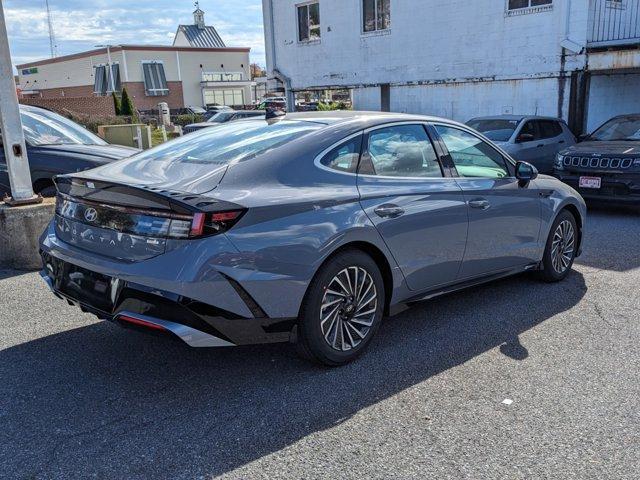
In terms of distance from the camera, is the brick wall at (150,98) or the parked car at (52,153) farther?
the brick wall at (150,98)

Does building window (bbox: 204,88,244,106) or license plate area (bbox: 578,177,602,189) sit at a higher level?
building window (bbox: 204,88,244,106)

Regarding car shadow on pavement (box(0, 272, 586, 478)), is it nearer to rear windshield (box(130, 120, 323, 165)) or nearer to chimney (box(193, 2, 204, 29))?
rear windshield (box(130, 120, 323, 165))

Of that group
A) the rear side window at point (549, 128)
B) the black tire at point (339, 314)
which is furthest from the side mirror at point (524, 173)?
the rear side window at point (549, 128)

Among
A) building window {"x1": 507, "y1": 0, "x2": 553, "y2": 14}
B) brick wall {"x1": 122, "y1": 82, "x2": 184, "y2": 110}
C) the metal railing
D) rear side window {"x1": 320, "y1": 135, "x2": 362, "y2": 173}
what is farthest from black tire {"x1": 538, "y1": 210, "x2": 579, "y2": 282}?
brick wall {"x1": 122, "y1": 82, "x2": 184, "y2": 110}

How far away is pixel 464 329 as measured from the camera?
4660 mm

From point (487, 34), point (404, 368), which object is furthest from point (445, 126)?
point (487, 34)

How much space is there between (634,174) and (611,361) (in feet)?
19.1

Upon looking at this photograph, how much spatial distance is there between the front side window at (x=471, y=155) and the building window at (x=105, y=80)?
5315 centimetres

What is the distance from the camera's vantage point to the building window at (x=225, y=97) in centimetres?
5769

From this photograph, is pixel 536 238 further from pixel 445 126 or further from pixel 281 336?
pixel 281 336

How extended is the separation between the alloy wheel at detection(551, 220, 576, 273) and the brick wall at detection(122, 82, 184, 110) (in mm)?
51900

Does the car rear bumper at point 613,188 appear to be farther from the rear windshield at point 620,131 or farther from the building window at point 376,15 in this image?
the building window at point 376,15

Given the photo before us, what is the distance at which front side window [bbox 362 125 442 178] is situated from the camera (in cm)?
423

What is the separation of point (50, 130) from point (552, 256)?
21.0 ft
